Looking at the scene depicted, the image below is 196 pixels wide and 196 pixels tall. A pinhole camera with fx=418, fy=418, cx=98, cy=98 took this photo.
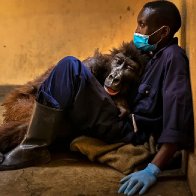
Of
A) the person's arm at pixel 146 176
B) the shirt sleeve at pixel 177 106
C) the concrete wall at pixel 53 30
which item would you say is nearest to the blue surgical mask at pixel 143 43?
the shirt sleeve at pixel 177 106

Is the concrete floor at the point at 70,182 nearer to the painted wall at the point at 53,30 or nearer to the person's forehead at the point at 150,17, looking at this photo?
the person's forehead at the point at 150,17

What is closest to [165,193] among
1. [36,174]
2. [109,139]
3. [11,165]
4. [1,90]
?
[109,139]

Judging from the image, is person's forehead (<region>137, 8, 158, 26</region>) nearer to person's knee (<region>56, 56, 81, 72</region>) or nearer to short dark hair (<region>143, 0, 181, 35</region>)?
short dark hair (<region>143, 0, 181, 35</region>)

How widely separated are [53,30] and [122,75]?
89.4 inches

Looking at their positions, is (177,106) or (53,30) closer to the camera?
(177,106)

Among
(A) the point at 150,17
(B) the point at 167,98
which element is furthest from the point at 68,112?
(A) the point at 150,17

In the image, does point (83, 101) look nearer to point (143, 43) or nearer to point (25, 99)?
point (143, 43)

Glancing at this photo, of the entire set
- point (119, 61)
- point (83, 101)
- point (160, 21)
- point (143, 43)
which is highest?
point (160, 21)

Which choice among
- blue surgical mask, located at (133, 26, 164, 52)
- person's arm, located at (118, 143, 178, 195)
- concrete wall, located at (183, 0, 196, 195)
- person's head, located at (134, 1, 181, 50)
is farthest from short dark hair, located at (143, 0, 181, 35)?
person's arm, located at (118, 143, 178, 195)

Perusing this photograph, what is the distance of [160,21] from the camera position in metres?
2.30

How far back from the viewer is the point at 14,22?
14.4 feet

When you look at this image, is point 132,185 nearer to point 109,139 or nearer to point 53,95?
point 109,139

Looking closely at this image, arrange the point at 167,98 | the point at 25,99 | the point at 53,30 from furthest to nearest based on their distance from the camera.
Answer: the point at 53,30 → the point at 25,99 → the point at 167,98

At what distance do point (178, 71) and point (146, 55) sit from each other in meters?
0.37
